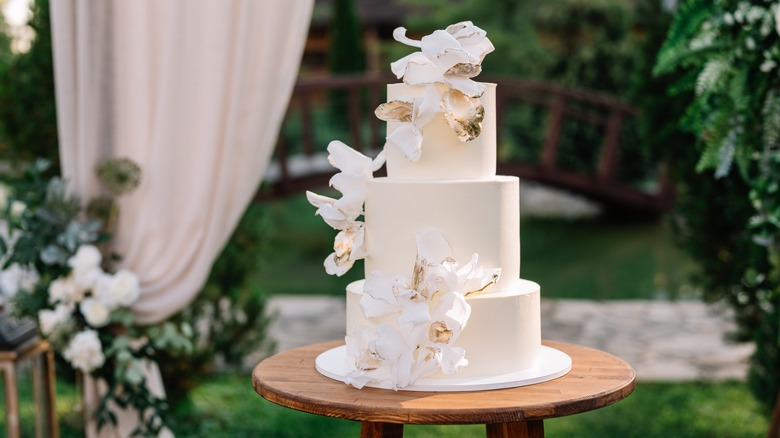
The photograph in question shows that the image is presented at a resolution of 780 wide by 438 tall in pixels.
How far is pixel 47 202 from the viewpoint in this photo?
3254mm

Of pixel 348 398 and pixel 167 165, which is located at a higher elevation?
pixel 167 165

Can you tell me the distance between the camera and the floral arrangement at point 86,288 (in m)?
3.15

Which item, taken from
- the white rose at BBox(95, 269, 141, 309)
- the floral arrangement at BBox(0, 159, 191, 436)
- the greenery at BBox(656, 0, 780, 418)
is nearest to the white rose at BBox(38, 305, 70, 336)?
the floral arrangement at BBox(0, 159, 191, 436)

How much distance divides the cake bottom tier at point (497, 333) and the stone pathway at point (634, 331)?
3.09m

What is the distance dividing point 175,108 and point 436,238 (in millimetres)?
1595

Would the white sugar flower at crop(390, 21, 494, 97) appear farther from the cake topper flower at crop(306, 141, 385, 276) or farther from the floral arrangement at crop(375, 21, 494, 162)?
the cake topper flower at crop(306, 141, 385, 276)

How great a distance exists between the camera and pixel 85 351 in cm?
312

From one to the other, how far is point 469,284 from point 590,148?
37.5 feet

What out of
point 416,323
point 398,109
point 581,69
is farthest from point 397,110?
point 581,69

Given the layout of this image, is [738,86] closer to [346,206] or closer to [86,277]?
[346,206]

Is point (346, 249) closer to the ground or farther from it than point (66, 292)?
farther from it

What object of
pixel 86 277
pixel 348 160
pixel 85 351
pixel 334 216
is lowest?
pixel 85 351

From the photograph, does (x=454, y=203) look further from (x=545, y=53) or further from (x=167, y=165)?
(x=545, y=53)

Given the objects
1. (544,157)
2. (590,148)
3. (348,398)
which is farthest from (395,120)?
(590,148)
